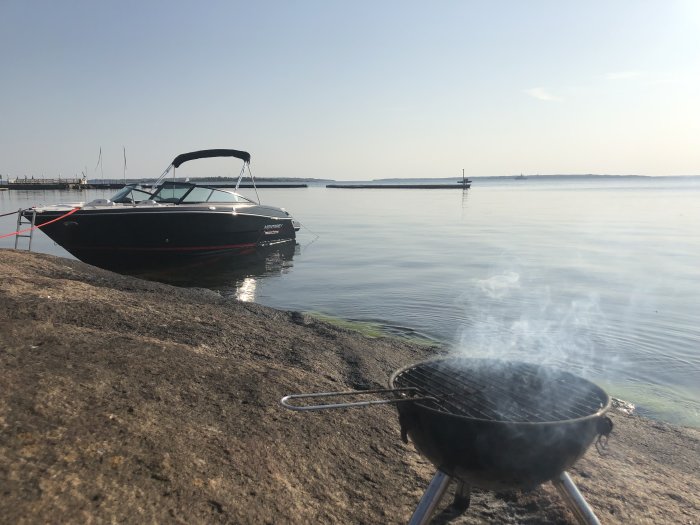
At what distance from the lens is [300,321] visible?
795 cm

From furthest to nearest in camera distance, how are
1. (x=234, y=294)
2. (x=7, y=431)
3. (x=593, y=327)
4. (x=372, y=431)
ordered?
(x=234, y=294)
(x=593, y=327)
(x=372, y=431)
(x=7, y=431)

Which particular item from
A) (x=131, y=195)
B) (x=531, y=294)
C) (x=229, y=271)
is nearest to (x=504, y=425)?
(x=531, y=294)

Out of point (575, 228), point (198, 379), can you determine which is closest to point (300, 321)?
point (198, 379)

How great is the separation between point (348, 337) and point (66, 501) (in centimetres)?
487

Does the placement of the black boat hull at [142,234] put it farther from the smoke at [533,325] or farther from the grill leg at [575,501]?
the grill leg at [575,501]

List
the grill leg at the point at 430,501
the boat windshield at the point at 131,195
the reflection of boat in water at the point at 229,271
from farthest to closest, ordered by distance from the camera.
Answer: the boat windshield at the point at 131,195 < the reflection of boat in water at the point at 229,271 < the grill leg at the point at 430,501

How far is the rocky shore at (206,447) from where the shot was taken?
257cm

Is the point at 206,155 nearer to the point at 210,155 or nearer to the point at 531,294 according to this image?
the point at 210,155

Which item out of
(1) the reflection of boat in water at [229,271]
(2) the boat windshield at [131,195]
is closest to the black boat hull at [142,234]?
(1) the reflection of boat in water at [229,271]

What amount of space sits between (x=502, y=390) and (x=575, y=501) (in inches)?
28.8

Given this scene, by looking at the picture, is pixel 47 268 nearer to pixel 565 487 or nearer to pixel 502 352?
pixel 502 352

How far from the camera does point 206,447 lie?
3.07 meters

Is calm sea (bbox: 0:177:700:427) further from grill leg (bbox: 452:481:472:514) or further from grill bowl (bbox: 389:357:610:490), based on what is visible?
grill leg (bbox: 452:481:472:514)

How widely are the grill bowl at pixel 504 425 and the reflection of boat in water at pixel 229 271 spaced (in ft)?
28.2
